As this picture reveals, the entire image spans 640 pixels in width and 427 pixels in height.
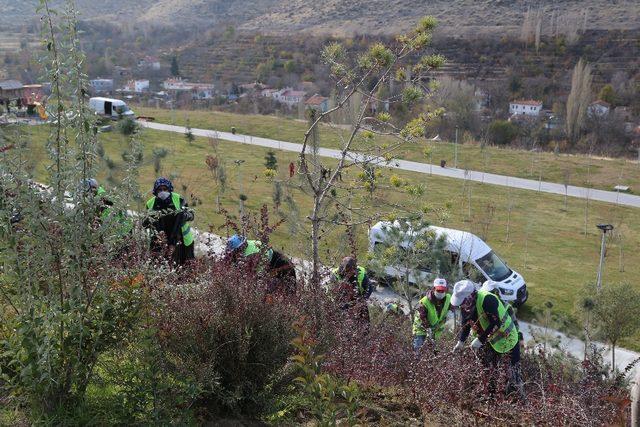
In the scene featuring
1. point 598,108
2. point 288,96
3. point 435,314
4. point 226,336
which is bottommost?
point 598,108

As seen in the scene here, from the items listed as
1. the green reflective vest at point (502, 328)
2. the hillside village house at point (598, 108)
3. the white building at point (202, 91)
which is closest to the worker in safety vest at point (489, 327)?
the green reflective vest at point (502, 328)

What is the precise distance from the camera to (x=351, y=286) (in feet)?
19.0

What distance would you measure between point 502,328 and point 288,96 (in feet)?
185

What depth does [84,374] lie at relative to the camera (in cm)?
334

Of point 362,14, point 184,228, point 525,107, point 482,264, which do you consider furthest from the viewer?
point 362,14

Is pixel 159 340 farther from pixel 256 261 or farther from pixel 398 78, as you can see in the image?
pixel 398 78

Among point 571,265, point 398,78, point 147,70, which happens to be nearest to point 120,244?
point 398,78

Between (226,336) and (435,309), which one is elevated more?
(226,336)

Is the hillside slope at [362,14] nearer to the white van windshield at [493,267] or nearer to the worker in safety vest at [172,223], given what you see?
the white van windshield at [493,267]

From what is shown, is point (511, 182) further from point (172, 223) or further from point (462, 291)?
point (172, 223)

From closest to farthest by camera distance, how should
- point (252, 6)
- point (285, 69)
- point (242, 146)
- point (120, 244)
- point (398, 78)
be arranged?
point (120, 244) → point (398, 78) → point (242, 146) → point (285, 69) → point (252, 6)

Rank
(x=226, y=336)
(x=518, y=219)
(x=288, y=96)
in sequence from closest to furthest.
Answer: (x=226, y=336) < (x=518, y=219) < (x=288, y=96)

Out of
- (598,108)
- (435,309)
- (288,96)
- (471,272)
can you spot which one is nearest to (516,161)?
(471,272)

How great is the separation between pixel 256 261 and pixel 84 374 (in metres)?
1.47
